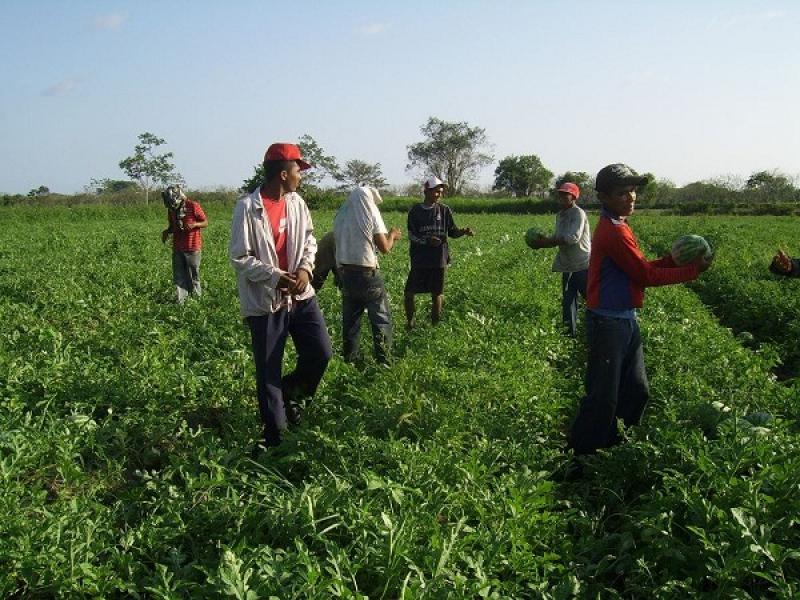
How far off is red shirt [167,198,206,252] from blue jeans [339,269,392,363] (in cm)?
351

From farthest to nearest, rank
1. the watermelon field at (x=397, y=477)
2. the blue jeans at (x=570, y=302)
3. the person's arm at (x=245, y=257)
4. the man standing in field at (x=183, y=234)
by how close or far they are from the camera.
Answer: the man standing in field at (x=183, y=234)
the blue jeans at (x=570, y=302)
the person's arm at (x=245, y=257)
the watermelon field at (x=397, y=477)

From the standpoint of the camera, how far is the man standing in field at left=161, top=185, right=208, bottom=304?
8.55 metres

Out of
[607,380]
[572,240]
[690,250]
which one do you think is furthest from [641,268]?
[572,240]

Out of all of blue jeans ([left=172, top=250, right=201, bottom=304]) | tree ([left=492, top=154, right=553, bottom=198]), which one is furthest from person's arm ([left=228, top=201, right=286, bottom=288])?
tree ([left=492, top=154, right=553, bottom=198])

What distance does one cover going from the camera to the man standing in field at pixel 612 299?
3.96 meters

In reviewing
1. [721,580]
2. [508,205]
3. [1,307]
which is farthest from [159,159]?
[721,580]

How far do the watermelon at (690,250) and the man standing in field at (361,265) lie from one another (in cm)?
263

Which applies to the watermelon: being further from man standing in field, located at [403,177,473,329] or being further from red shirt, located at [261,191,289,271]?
man standing in field, located at [403,177,473,329]

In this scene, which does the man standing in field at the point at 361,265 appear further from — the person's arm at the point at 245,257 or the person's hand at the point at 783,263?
the person's hand at the point at 783,263

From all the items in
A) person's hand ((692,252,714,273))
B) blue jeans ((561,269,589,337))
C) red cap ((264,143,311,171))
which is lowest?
blue jeans ((561,269,589,337))

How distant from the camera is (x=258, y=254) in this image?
4.22 metres

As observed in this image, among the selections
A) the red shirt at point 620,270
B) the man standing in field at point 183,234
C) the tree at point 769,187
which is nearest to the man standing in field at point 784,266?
the red shirt at point 620,270

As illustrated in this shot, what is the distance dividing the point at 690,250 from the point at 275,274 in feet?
8.42

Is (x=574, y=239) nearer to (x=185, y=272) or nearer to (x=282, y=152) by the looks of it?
(x=282, y=152)
